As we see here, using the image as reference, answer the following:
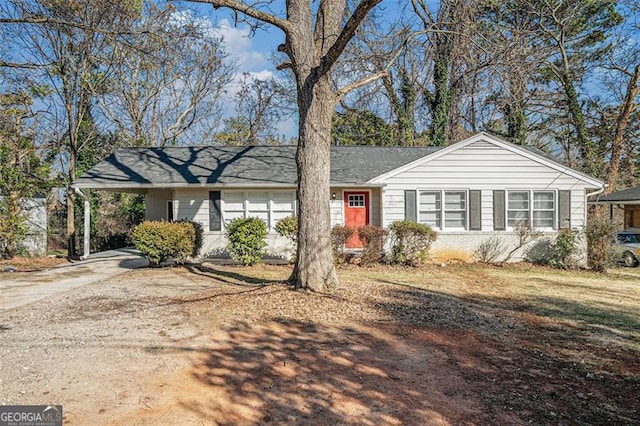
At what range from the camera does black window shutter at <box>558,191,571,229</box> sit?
12.6 metres

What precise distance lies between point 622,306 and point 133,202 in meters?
18.8

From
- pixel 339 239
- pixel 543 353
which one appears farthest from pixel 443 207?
pixel 543 353

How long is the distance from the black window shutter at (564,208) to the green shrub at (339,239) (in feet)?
22.4

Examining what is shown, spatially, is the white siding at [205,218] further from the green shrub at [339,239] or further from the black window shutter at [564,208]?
the black window shutter at [564,208]

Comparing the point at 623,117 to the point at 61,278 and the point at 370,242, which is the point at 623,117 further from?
the point at 61,278

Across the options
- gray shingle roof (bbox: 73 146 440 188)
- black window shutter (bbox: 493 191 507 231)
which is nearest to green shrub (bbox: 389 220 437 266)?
gray shingle roof (bbox: 73 146 440 188)

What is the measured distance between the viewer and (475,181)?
12.6 m

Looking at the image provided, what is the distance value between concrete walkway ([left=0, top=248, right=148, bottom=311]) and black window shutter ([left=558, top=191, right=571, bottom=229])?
13.2m

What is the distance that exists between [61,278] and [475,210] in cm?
1187

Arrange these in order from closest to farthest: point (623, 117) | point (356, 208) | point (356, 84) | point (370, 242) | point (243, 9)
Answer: point (243, 9), point (356, 84), point (370, 242), point (356, 208), point (623, 117)

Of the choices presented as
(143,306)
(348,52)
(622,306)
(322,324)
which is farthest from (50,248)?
(622,306)

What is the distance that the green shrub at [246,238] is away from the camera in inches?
444

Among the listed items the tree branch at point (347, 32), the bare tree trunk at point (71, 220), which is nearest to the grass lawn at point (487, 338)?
the tree branch at point (347, 32)

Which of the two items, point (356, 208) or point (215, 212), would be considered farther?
point (356, 208)
